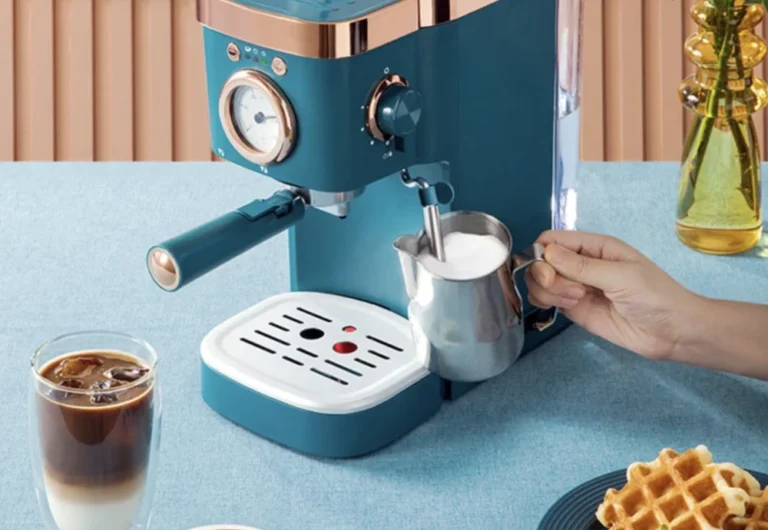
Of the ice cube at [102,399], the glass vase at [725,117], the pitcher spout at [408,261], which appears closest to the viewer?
the ice cube at [102,399]

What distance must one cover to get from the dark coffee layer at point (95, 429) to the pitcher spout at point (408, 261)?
274mm

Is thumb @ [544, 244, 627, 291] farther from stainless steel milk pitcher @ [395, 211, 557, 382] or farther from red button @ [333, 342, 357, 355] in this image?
red button @ [333, 342, 357, 355]

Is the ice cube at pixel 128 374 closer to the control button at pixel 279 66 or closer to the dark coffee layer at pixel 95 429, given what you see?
the dark coffee layer at pixel 95 429

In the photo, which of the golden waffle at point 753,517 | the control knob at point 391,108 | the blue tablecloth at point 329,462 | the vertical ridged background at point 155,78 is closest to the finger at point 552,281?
the blue tablecloth at point 329,462

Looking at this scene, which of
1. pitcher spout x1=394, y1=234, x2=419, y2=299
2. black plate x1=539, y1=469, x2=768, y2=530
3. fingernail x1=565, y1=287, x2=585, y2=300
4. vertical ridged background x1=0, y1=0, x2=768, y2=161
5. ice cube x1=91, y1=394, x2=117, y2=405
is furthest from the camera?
vertical ridged background x1=0, y1=0, x2=768, y2=161

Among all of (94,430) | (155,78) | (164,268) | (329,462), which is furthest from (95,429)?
(155,78)

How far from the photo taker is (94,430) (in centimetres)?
101

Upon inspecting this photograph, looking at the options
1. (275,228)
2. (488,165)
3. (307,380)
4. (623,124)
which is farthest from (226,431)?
(623,124)

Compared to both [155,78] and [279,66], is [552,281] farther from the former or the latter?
[155,78]

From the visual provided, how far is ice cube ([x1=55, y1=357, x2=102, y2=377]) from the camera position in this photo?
3.48 ft

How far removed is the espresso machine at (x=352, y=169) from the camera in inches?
45.4

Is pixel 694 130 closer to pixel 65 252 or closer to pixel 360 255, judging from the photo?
pixel 360 255

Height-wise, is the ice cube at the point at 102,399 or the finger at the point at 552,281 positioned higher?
the ice cube at the point at 102,399

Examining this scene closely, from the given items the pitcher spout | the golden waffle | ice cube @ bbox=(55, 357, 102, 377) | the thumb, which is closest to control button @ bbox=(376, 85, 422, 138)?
the pitcher spout
